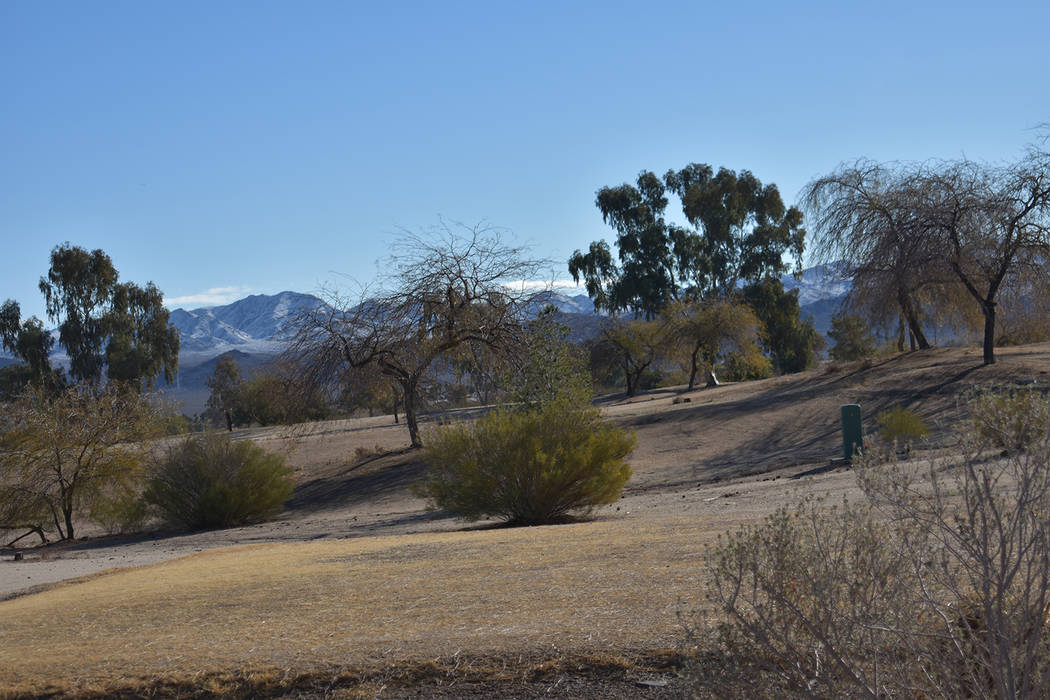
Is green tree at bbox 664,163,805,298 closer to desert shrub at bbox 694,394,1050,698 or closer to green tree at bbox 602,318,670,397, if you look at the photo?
green tree at bbox 602,318,670,397

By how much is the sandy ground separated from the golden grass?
8.84 ft

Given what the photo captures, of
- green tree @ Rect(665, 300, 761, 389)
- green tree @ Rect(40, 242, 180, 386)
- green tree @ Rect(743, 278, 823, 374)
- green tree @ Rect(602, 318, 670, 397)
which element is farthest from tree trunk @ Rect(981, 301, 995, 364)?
green tree @ Rect(40, 242, 180, 386)

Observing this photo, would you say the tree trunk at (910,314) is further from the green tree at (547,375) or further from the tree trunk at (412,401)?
the tree trunk at (412,401)

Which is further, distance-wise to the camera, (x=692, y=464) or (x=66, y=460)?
(x=66, y=460)

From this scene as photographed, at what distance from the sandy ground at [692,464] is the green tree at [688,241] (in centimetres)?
2733

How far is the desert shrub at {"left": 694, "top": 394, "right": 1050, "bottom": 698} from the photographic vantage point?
384cm

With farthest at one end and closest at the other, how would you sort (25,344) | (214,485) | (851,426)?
(25,344) → (214,485) → (851,426)

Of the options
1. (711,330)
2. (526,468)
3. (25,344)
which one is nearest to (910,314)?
(711,330)

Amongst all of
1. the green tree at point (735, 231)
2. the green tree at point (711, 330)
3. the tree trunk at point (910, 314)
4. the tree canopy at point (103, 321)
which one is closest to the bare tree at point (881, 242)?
the tree trunk at point (910, 314)

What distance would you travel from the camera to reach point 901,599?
4066 millimetres

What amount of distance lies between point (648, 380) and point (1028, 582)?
6698cm

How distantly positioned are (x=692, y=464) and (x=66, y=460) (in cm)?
1685

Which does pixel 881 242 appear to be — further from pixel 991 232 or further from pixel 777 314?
pixel 777 314

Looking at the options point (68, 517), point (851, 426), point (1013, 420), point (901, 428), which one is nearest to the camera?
point (1013, 420)
